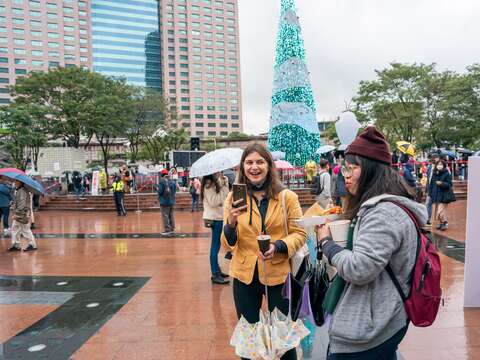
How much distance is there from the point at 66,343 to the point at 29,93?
94.5ft

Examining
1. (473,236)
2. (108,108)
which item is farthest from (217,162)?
(108,108)

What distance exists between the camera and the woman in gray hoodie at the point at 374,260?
1.46 metres

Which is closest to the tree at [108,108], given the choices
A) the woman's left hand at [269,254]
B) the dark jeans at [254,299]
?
the dark jeans at [254,299]

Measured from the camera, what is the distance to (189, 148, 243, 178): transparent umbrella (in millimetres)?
4312

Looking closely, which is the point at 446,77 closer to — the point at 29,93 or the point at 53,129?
the point at 53,129

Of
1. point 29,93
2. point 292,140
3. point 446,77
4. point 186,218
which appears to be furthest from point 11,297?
point 446,77

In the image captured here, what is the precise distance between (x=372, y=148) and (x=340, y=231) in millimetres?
396

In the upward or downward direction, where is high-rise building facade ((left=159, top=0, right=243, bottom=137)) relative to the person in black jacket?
upward

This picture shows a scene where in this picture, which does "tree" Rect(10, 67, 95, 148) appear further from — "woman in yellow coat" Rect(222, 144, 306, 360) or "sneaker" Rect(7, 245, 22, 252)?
"woman in yellow coat" Rect(222, 144, 306, 360)

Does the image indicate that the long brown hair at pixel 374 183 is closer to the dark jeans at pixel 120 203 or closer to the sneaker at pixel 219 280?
the sneaker at pixel 219 280

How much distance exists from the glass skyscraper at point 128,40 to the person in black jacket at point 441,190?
308 ft

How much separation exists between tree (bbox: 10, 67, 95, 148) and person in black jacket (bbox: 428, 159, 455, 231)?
23.8 meters

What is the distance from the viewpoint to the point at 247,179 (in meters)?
2.60

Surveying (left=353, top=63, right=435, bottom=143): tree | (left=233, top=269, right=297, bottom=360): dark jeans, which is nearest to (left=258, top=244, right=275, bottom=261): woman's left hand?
(left=233, top=269, right=297, bottom=360): dark jeans
